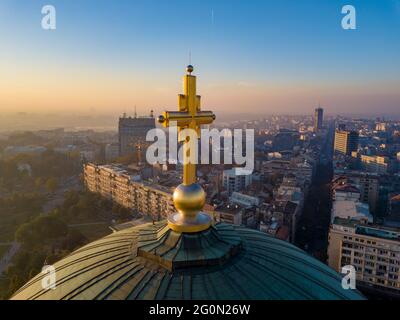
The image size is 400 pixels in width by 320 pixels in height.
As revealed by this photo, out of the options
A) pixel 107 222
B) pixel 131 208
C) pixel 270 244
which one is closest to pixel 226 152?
pixel 131 208

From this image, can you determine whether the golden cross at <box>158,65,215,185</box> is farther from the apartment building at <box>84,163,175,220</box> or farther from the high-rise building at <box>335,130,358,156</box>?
the high-rise building at <box>335,130,358,156</box>

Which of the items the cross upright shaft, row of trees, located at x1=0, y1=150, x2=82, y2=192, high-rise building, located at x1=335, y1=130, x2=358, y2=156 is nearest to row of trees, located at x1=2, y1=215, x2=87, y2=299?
the cross upright shaft

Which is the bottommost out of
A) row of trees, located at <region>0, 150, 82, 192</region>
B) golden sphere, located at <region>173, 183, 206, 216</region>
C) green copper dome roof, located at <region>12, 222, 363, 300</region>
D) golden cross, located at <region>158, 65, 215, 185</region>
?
row of trees, located at <region>0, 150, 82, 192</region>

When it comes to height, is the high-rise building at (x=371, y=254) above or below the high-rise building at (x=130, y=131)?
below

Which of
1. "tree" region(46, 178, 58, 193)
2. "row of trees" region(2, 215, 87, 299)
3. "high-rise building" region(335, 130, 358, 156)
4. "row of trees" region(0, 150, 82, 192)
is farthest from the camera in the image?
"high-rise building" region(335, 130, 358, 156)

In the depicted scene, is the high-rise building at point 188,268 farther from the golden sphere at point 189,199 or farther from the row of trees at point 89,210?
the row of trees at point 89,210

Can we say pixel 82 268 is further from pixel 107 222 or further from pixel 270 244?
pixel 107 222

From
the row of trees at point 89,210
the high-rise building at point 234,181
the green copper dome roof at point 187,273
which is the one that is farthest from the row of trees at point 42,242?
the high-rise building at point 234,181
